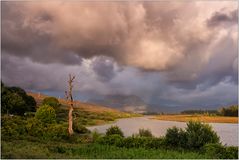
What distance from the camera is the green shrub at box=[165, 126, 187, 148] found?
33375mm

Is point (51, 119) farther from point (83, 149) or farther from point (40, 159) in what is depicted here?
point (40, 159)

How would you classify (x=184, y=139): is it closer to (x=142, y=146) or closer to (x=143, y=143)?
(x=143, y=143)

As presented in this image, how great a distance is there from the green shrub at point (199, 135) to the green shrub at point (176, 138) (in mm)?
554

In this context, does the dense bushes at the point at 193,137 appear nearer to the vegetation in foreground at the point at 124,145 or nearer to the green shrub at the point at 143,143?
the vegetation in foreground at the point at 124,145

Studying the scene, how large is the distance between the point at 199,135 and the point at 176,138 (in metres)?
2.02

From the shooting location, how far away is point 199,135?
3309 cm

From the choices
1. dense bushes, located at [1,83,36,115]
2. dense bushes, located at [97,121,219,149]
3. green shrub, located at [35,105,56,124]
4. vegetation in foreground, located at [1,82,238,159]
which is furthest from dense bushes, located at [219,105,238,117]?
dense bushes, located at [97,121,219,149]

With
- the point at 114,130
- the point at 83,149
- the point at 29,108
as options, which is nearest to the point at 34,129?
the point at 114,130

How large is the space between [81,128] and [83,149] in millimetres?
27825

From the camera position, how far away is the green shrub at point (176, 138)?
109ft

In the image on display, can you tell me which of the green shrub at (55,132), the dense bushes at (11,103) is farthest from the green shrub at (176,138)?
the dense bushes at (11,103)

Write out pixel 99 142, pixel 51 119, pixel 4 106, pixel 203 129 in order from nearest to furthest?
1. pixel 203 129
2. pixel 99 142
3. pixel 51 119
4. pixel 4 106

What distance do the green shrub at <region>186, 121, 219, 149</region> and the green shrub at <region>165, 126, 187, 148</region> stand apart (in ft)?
1.82

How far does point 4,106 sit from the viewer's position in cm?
6569
